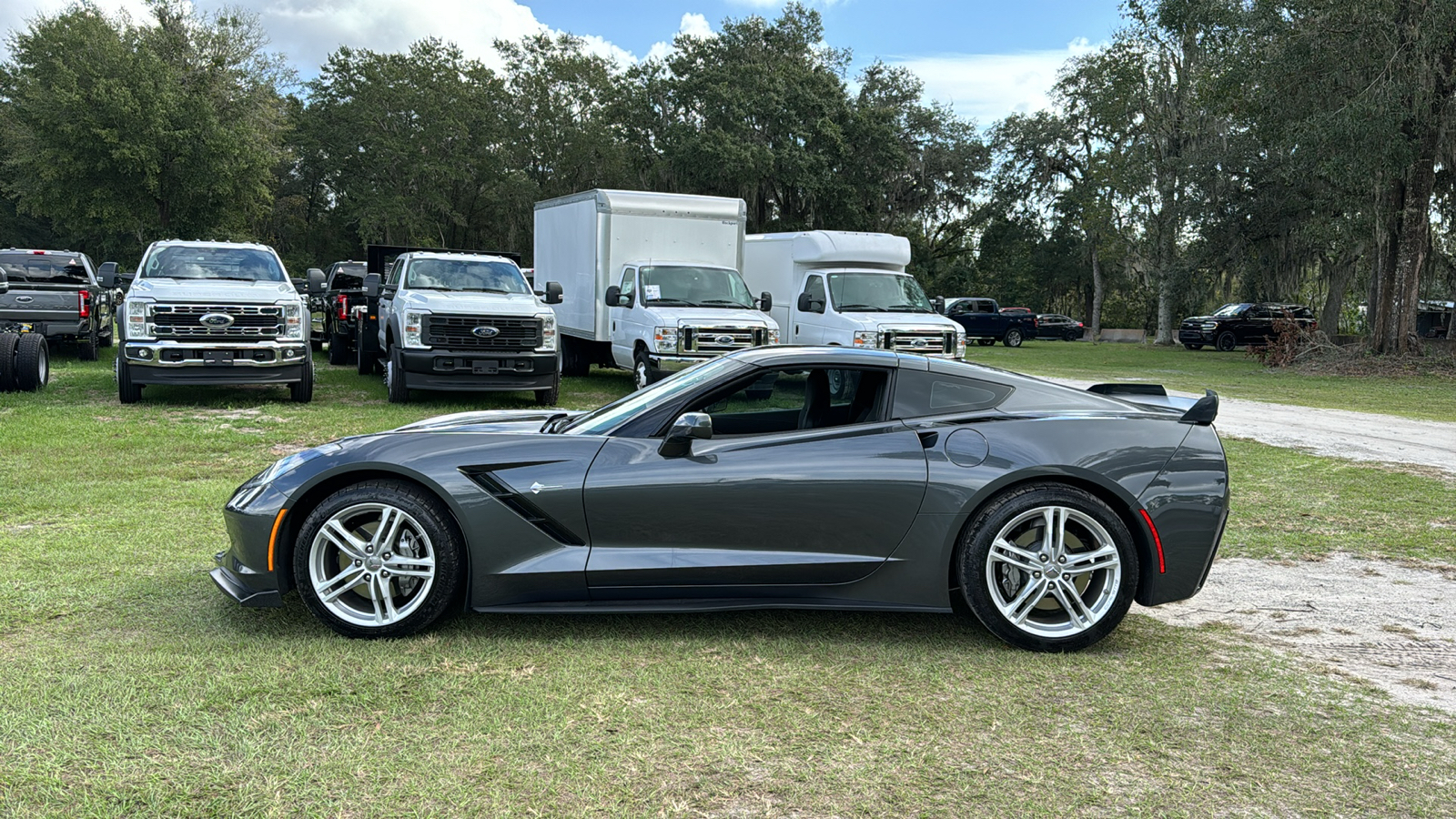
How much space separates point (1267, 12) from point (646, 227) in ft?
53.9

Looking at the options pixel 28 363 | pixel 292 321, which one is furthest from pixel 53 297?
pixel 292 321

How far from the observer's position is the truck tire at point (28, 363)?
13.0 metres

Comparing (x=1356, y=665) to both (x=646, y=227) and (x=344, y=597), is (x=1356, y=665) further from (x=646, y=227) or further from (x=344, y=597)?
(x=646, y=227)

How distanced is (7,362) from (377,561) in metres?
11.6

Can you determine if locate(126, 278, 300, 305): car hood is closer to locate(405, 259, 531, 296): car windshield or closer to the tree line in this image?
locate(405, 259, 531, 296): car windshield

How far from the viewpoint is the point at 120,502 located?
6.86 m

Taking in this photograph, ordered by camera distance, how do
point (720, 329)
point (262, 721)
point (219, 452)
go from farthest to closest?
point (720, 329), point (219, 452), point (262, 721)

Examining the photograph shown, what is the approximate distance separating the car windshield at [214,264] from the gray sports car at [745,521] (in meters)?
10.5

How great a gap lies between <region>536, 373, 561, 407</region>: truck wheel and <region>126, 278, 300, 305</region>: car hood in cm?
331

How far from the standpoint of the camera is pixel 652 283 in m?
15.5

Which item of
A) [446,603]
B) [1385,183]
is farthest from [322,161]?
[446,603]

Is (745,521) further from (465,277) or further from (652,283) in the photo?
(652,283)

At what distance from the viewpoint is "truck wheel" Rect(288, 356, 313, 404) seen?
13273 mm

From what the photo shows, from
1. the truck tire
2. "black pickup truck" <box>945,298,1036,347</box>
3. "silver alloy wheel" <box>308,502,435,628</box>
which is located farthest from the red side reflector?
"black pickup truck" <box>945,298,1036,347</box>
